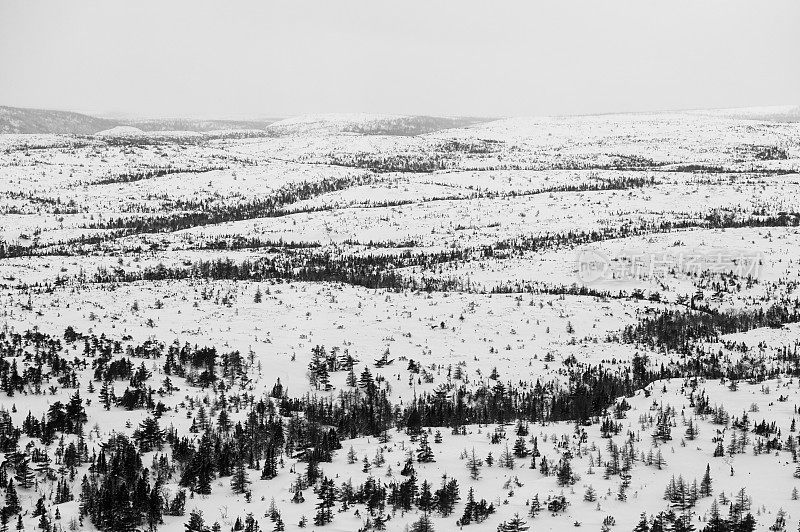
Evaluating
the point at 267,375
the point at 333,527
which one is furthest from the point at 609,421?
the point at 267,375

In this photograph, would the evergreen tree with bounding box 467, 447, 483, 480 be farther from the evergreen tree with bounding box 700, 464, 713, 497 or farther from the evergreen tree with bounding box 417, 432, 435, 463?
the evergreen tree with bounding box 700, 464, 713, 497

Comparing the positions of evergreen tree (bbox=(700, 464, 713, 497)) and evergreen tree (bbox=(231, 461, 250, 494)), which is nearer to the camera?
evergreen tree (bbox=(700, 464, 713, 497))

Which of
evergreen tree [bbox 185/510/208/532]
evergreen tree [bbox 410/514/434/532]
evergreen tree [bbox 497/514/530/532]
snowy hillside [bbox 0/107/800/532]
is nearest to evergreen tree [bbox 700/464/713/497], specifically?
snowy hillside [bbox 0/107/800/532]

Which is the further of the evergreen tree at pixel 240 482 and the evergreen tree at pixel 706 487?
the evergreen tree at pixel 240 482

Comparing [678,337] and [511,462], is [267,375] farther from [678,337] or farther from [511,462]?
[678,337]

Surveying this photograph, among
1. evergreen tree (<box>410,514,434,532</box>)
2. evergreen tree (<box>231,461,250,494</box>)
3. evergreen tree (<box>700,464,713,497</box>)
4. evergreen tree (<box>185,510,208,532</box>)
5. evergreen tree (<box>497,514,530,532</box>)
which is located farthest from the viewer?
evergreen tree (<box>231,461,250,494</box>)

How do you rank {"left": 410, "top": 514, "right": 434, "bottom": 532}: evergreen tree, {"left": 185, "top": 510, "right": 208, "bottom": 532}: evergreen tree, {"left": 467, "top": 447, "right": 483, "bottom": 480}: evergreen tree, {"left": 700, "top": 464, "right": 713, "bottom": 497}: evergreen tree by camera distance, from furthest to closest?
1. {"left": 467, "top": 447, "right": 483, "bottom": 480}: evergreen tree
2. {"left": 700, "top": 464, "right": 713, "bottom": 497}: evergreen tree
3. {"left": 185, "top": 510, "right": 208, "bottom": 532}: evergreen tree
4. {"left": 410, "top": 514, "right": 434, "bottom": 532}: evergreen tree

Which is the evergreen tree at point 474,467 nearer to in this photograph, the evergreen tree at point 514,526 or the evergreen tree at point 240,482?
the evergreen tree at point 514,526

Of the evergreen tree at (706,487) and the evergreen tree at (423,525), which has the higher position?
the evergreen tree at (706,487)

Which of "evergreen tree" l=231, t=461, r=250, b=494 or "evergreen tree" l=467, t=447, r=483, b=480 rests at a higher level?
"evergreen tree" l=467, t=447, r=483, b=480

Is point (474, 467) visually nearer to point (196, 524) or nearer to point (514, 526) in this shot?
point (514, 526)

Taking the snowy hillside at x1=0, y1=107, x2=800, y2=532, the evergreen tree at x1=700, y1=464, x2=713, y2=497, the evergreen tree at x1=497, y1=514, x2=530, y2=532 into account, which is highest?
the evergreen tree at x1=700, y1=464, x2=713, y2=497

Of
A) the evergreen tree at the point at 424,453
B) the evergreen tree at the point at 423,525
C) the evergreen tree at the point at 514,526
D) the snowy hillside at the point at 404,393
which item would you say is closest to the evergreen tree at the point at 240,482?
the snowy hillside at the point at 404,393

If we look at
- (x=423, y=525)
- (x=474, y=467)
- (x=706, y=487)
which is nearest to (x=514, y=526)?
(x=423, y=525)
